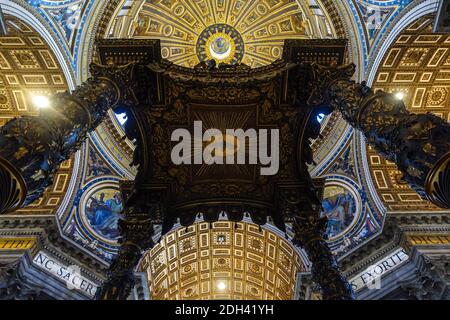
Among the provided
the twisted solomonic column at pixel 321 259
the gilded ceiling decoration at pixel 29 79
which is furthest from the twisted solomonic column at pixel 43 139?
the gilded ceiling decoration at pixel 29 79

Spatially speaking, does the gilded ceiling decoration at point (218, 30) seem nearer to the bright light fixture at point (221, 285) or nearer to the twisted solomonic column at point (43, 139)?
the bright light fixture at point (221, 285)

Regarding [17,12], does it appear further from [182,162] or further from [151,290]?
[151,290]

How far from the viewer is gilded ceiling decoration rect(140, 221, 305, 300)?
1424cm

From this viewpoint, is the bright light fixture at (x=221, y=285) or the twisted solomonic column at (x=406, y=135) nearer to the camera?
the twisted solomonic column at (x=406, y=135)

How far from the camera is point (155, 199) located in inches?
254

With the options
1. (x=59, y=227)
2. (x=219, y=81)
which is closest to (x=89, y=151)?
(x=59, y=227)

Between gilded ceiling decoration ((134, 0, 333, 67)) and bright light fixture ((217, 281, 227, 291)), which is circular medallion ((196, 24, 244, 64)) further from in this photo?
bright light fixture ((217, 281, 227, 291))

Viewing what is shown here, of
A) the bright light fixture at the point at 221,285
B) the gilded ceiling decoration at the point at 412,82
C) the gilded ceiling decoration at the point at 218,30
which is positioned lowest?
the bright light fixture at the point at 221,285

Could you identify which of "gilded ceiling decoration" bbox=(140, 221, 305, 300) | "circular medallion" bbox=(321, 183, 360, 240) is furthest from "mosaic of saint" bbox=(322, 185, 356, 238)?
"gilded ceiling decoration" bbox=(140, 221, 305, 300)

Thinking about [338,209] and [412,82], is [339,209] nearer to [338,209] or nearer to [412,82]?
[338,209]

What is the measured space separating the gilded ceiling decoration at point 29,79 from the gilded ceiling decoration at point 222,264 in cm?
410

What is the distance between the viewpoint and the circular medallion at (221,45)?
16781 millimetres

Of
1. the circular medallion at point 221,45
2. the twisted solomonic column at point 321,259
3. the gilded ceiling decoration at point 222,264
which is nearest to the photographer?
the twisted solomonic column at point 321,259
